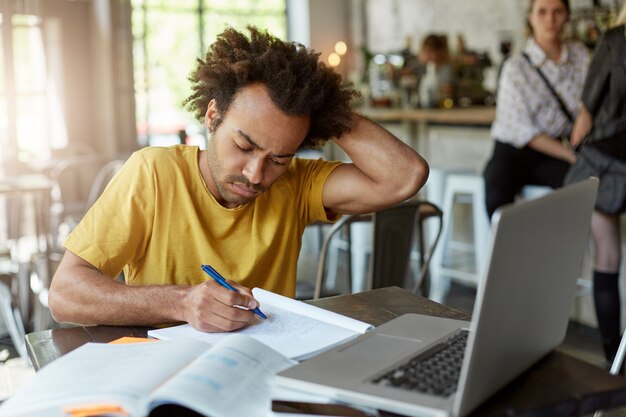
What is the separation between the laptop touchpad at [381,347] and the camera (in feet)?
3.44

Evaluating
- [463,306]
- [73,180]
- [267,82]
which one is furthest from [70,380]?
[73,180]

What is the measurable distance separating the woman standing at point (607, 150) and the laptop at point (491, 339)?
→ 197 centimetres

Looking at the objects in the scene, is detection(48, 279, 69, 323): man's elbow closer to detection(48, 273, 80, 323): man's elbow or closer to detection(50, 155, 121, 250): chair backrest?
detection(48, 273, 80, 323): man's elbow

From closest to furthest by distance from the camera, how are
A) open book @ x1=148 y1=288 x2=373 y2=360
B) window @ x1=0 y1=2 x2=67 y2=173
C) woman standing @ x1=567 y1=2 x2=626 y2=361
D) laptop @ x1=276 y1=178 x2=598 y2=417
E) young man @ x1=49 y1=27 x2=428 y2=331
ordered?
1. laptop @ x1=276 y1=178 x2=598 y2=417
2. open book @ x1=148 y1=288 x2=373 y2=360
3. young man @ x1=49 y1=27 x2=428 y2=331
4. woman standing @ x1=567 y1=2 x2=626 y2=361
5. window @ x1=0 y1=2 x2=67 y2=173

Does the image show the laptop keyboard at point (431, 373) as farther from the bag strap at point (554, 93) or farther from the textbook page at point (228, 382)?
the bag strap at point (554, 93)

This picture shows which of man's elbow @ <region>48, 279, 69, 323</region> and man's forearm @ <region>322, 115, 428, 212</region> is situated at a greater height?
man's forearm @ <region>322, 115, 428, 212</region>

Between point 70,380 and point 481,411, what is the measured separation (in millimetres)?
490

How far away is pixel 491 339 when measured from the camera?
86 centimetres

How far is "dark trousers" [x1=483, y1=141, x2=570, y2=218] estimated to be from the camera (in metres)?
3.61

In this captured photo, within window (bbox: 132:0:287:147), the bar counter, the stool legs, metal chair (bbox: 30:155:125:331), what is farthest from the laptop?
window (bbox: 132:0:287:147)

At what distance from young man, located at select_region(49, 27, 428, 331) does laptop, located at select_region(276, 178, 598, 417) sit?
45 cm

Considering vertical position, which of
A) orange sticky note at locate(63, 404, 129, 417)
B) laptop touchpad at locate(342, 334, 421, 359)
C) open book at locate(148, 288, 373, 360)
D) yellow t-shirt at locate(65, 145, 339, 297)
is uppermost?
yellow t-shirt at locate(65, 145, 339, 297)

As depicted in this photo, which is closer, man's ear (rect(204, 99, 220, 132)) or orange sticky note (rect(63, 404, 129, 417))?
orange sticky note (rect(63, 404, 129, 417))

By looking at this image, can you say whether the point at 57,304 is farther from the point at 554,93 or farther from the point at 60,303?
the point at 554,93
